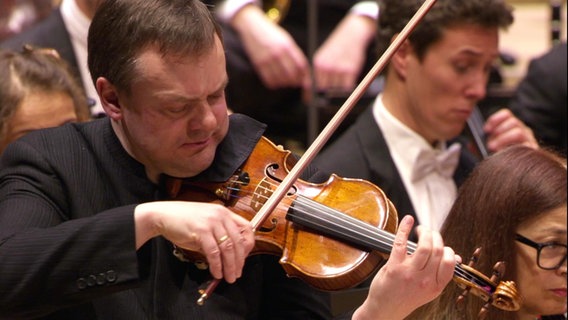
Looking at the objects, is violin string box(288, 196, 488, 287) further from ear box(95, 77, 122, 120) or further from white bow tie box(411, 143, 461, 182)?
white bow tie box(411, 143, 461, 182)

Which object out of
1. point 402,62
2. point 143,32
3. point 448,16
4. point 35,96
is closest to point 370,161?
point 402,62

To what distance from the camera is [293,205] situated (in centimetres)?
183

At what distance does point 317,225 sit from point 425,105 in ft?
3.53

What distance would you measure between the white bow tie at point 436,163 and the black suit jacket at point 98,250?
928mm

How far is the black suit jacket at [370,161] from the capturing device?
2.69 metres

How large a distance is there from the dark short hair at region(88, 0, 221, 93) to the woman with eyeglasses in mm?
703

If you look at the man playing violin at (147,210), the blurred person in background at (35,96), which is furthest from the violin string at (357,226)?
the blurred person in background at (35,96)

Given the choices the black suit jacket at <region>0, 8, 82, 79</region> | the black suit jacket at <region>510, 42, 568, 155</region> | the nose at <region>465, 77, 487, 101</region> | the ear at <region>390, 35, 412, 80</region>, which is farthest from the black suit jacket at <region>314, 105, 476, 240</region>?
the black suit jacket at <region>0, 8, 82, 79</region>

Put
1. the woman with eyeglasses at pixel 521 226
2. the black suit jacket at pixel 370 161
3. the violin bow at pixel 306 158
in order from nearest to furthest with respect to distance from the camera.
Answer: the violin bow at pixel 306 158, the woman with eyeglasses at pixel 521 226, the black suit jacket at pixel 370 161

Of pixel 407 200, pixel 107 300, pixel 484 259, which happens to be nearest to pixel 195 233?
pixel 107 300

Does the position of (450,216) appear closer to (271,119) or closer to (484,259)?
(484,259)

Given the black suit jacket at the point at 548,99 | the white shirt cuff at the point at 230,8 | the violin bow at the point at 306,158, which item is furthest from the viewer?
the white shirt cuff at the point at 230,8

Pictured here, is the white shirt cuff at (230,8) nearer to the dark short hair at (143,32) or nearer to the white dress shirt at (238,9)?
the white dress shirt at (238,9)

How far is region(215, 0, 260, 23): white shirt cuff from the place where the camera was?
3764mm
